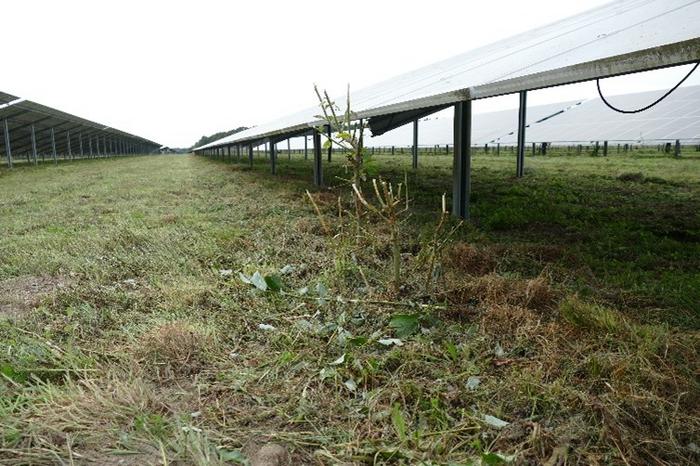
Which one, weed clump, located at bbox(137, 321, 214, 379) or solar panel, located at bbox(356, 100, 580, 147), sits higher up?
solar panel, located at bbox(356, 100, 580, 147)

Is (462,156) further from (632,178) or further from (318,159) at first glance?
(632,178)

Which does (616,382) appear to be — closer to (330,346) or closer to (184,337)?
(330,346)

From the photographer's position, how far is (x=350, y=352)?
7.67ft

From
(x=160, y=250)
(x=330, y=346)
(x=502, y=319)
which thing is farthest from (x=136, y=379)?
(x=160, y=250)

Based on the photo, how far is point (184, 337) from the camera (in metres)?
2.41

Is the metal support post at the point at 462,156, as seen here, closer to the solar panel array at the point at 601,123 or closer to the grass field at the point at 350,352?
the grass field at the point at 350,352

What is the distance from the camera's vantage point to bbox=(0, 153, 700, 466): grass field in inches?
66.1

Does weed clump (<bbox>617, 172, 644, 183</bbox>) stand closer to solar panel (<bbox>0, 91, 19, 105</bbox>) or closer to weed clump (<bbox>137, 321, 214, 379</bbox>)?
weed clump (<bbox>137, 321, 214, 379</bbox>)

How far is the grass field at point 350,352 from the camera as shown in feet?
5.50

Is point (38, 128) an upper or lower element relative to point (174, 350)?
upper

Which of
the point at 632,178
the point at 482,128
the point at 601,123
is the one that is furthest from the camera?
the point at 482,128

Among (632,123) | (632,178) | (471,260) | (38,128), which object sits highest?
(38,128)

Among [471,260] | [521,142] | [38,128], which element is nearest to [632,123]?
[521,142]

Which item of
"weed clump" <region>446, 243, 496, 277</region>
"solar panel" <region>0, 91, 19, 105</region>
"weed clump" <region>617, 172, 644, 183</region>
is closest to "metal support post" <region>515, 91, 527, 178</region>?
"weed clump" <region>617, 172, 644, 183</region>
